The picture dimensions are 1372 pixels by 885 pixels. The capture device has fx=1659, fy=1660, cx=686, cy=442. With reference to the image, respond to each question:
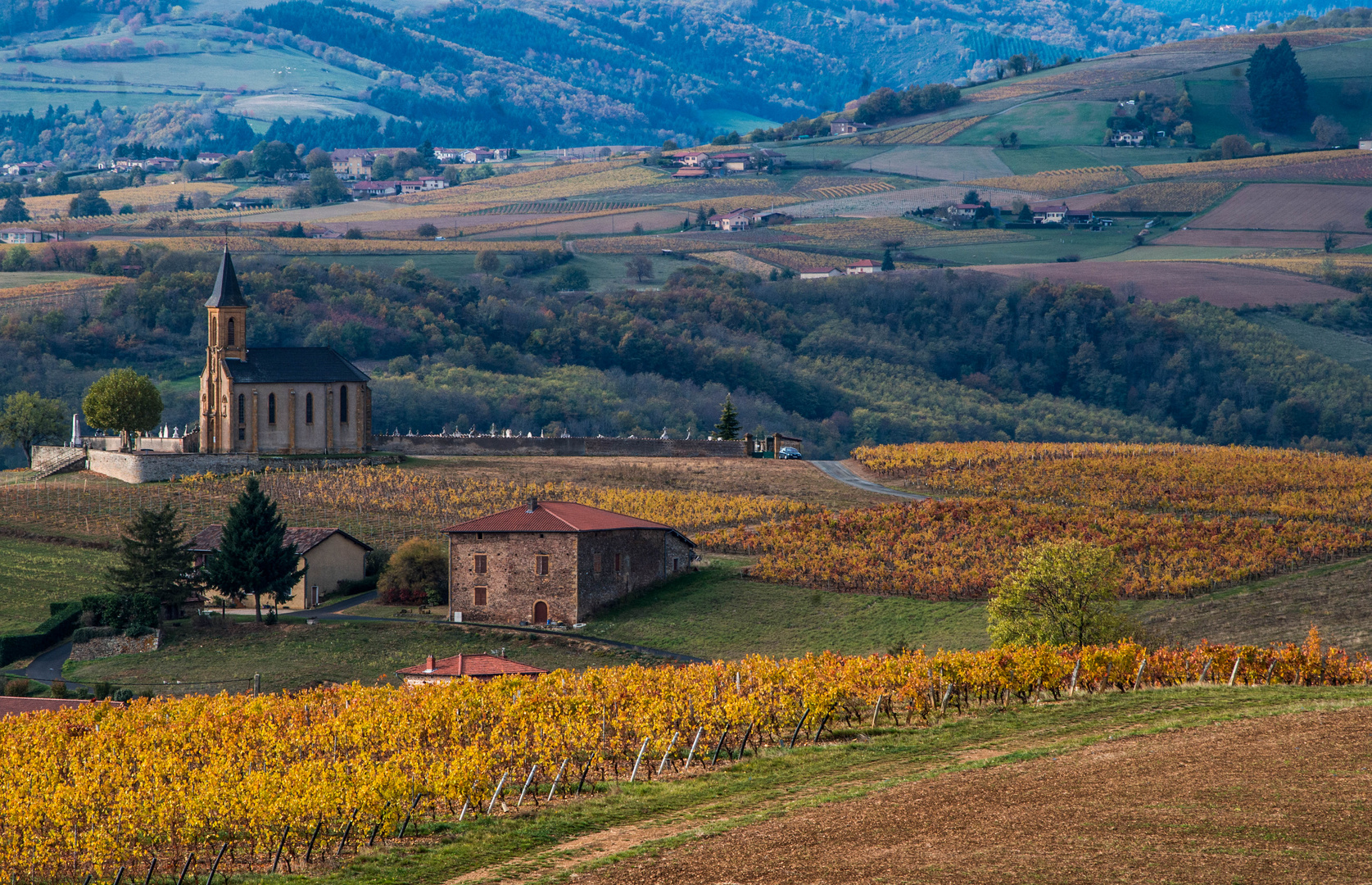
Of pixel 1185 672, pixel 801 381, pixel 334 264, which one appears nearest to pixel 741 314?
pixel 801 381

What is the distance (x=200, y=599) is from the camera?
63.8 meters

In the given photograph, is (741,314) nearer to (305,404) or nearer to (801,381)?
(801,381)

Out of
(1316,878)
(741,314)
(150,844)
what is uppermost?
(741,314)

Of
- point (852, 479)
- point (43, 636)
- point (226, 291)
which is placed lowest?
point (43, 636)

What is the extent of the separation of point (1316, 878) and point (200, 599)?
165ft

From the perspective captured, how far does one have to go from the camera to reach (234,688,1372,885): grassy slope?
2733 cm

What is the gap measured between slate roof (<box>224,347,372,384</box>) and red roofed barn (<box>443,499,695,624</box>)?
27.9m

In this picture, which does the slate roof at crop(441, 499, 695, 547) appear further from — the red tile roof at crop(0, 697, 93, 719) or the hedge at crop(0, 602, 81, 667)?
the red tile roof at crop(0, 697, 93, 719)

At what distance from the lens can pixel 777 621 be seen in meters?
58.1

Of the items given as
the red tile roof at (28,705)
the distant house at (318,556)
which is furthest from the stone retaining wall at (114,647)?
the red tile roof at (28,705)

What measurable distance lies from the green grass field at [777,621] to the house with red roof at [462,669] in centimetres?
910

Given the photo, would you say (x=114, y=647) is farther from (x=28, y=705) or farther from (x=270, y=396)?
(x=270, y=396)

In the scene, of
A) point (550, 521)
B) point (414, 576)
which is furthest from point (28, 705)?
point (550, 521)

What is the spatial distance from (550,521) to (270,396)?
3151 cm
